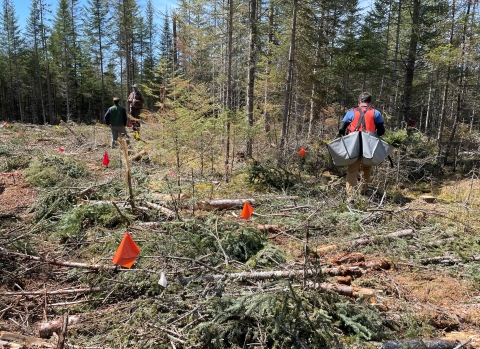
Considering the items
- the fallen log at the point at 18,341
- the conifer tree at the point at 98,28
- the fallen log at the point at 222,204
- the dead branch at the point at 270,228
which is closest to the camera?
the fallen log at the point at 18,341

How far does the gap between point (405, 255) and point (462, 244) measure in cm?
85

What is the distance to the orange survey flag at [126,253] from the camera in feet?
9.84

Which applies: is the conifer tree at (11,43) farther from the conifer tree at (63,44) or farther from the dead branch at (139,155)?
the dead branch at (139,155)

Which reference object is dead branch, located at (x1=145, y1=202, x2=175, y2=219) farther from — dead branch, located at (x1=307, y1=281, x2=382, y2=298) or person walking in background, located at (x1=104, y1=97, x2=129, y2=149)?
person walking in background, located at (x1=104, y1=97, x2=129, y2=149)

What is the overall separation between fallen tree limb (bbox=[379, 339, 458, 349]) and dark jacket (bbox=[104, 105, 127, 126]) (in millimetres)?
9599

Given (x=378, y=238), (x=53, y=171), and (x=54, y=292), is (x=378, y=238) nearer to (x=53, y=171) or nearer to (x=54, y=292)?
(x=54, y=292)

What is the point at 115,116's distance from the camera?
1018 centimetres

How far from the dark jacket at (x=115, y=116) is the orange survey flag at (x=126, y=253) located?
7.93m

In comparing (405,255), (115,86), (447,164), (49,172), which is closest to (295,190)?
(405,255)

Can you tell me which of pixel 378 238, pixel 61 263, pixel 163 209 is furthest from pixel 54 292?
pixel 378 238

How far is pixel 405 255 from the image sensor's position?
4.19 m

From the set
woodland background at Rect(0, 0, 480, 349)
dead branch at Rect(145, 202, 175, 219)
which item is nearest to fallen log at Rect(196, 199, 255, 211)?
woodland background at Rect(0, 0, 480, 349)

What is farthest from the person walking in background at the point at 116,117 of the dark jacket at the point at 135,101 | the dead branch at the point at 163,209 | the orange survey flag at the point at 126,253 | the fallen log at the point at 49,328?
the fallen log at the point at 49,328

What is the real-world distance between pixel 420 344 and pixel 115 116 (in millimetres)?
9933
